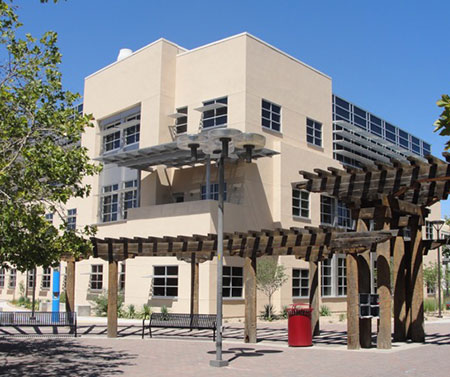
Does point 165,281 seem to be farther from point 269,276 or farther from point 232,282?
point 269,276

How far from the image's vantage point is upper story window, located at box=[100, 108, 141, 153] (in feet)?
117

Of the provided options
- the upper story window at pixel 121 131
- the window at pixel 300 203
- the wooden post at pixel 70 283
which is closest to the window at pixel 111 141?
the upper story window at pixel 121 131

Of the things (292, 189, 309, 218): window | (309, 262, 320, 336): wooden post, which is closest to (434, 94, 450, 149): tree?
(309, 262, 320, 336): wooden post

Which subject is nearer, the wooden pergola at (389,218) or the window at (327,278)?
the wooden pergola at (389,218)

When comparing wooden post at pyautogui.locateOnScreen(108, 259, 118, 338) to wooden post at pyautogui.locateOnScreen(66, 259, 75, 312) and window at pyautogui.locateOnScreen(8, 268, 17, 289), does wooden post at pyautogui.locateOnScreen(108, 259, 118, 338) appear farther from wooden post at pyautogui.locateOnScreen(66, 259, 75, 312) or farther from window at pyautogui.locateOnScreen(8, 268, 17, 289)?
window at pyautogui.locateOnScreen(8, 268, 17, 289)

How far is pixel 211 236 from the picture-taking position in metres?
18.8

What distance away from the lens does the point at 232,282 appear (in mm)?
29828

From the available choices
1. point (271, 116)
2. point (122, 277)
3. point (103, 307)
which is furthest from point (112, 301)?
point (271, 116)

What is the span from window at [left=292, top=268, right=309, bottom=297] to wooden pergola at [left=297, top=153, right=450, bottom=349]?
1579cm

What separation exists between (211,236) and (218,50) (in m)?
16.6

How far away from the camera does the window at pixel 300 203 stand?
33219 millimetres

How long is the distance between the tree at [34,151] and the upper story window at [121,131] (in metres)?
23.0

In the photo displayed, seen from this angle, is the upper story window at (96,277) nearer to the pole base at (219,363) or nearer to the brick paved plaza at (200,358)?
the brick paved plaza at (200,358)

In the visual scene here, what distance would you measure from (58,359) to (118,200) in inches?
916
